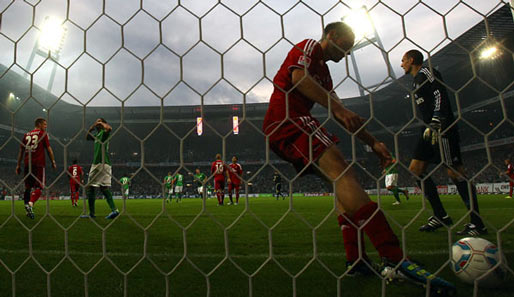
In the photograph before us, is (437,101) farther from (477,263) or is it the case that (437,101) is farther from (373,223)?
(373,223)

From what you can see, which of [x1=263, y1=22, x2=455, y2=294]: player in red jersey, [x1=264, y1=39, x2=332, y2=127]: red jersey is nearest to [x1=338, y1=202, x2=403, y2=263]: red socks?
[x1=263, y1=22, x2=455, y2=294]: player in red jersey

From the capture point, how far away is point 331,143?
171cm

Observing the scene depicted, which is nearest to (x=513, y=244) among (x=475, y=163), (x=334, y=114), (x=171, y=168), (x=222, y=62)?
(x=334, y=114)

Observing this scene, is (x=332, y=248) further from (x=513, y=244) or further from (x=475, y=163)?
(x=475, y=163)

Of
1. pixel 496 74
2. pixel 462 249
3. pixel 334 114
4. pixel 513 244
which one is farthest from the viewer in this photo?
pixel 496 74

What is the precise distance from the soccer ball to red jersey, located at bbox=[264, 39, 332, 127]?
3.69 feet

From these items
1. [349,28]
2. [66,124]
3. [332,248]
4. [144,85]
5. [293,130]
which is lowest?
[332,248]

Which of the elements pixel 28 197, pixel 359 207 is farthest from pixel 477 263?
pixel 28 197

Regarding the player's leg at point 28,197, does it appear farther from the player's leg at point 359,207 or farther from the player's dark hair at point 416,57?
the player's dark hair at point 416,57

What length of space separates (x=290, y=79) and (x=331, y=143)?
1.37 feet

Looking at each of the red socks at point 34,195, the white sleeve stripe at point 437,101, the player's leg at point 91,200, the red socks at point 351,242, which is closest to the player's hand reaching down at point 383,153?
the red socks at point 351,242

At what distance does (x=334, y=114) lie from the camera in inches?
62.2

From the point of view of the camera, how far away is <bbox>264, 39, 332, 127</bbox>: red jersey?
1684mm

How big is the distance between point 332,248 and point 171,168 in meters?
33.0
